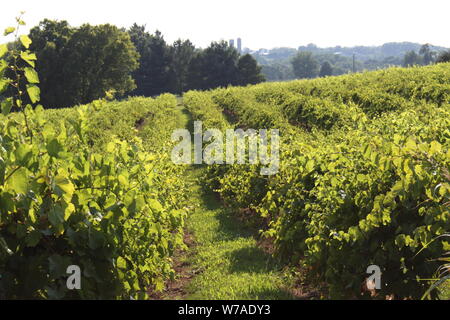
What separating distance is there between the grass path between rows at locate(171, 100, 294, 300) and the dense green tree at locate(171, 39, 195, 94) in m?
62.0

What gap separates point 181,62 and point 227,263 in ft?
225

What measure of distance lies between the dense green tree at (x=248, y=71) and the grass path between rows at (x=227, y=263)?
5734cm

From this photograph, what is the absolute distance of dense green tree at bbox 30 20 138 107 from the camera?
4703 centimetres

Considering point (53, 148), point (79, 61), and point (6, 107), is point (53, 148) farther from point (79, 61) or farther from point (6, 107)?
point (79, 61)

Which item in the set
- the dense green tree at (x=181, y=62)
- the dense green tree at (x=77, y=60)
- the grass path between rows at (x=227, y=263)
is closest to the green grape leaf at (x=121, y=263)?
the grass path between rows at (x=227, y=263)

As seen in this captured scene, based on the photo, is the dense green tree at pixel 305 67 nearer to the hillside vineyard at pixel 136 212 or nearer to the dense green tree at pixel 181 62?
the dense green tree at pixel 181 62

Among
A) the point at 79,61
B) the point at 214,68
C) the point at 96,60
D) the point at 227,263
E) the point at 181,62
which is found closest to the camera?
the point at 227,263

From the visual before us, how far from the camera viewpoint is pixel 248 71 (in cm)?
6612

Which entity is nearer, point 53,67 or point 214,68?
point 53,67

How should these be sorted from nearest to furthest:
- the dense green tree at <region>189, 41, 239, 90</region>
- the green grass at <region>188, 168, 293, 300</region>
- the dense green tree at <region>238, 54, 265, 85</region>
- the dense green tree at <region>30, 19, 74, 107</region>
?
the green grass at <region>188, 168, 293, 300</region>, the dense green tree at <region>30, 19, 74, 107</region>, the dense green tree at <region>238, 54, 265, 85</region>, the dense green tree at <region>189, 41, 239, 90</region>


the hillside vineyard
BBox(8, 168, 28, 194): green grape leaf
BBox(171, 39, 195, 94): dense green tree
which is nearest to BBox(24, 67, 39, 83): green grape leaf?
the hillside vineyard

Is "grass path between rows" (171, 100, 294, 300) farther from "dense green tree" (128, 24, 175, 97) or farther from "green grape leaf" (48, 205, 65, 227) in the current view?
"dense green tree" (128, 24, 175, 97)

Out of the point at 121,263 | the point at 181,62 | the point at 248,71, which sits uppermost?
the point at 181,62

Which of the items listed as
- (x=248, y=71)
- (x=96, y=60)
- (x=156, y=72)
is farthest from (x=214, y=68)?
(x=96, y=60)
